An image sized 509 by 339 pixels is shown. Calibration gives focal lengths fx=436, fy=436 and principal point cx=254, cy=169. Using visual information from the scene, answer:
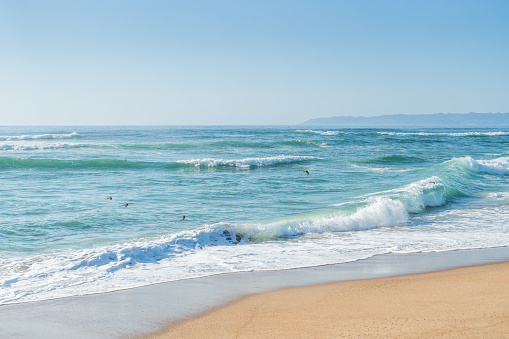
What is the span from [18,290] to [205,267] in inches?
96.0

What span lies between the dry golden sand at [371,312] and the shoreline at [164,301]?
27 centimetres

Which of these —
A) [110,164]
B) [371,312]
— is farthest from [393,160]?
[371,312]

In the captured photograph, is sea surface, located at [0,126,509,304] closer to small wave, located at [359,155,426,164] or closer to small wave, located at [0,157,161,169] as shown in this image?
small wave, located at [0,157,161,169]

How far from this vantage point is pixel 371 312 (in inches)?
178

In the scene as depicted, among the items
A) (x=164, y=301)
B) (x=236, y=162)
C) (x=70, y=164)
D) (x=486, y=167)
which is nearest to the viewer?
(x=164, y=301)

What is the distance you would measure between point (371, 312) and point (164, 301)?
2312 millimetres

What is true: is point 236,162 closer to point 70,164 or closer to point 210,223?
point 70,164

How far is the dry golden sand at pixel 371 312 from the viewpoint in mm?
3977

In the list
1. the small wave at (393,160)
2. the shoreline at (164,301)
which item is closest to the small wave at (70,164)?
the small wave at (393,160)

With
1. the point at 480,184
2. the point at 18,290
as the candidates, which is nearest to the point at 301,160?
the point at 480,184

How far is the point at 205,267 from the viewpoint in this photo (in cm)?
647

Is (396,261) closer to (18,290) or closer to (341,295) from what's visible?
(341,295)

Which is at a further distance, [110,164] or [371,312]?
[110,164]

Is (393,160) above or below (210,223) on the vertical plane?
above
